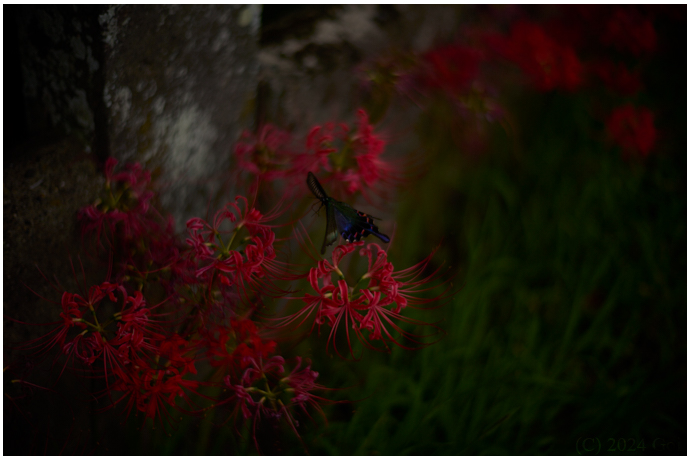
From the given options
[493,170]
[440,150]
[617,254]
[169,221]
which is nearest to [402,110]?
[440,150]

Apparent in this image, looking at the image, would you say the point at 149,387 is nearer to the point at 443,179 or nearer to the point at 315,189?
the point at 315,189

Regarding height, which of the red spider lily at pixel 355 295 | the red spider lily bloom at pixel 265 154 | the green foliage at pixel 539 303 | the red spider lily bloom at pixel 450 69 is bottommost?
the green foliage at pixel 539 303

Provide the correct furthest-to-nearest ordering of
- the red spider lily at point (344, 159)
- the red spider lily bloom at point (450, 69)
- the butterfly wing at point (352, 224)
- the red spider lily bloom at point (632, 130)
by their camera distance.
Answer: the red spider lily bloom at point (632, 130) → the red spider lily bloom at point (450, 69) → the red spider lily at point (344, 159) → the butterfly wing at point (352, 224)

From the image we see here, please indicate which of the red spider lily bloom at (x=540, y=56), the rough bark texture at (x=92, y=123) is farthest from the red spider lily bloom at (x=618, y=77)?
the rough bark texture at (x=92, y=123)

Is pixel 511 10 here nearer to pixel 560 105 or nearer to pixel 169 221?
pixel 560 105

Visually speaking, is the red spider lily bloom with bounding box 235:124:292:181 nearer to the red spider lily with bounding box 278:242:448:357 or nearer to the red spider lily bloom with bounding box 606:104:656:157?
the red spider lily with bounding box 278:242:448:357

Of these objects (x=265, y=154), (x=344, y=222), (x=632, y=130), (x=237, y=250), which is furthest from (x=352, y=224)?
(x=632, y=130)

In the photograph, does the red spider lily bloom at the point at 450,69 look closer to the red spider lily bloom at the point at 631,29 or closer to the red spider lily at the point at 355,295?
the red spider lily bloom at the point at 631,29
